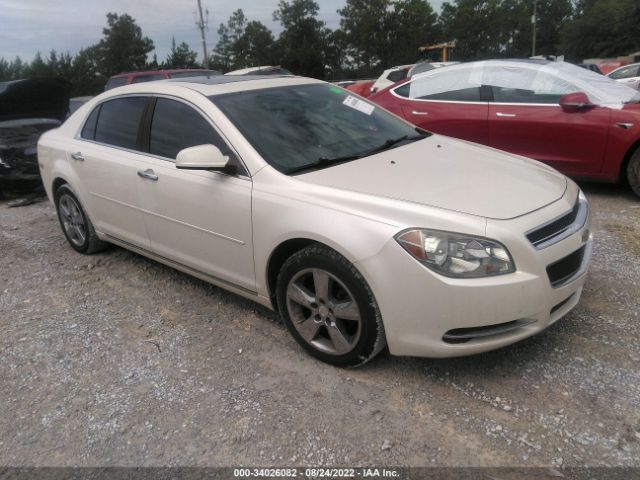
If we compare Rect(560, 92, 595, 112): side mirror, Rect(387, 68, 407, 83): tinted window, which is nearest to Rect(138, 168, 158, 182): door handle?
Rect(560, 92, 595, 112): side mirror

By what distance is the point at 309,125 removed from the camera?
3.50 meters

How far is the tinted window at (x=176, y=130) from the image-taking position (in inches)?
135

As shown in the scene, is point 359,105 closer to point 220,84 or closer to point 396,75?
point 220,84

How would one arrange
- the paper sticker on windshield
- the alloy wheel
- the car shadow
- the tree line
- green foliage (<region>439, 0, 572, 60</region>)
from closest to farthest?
1. the alloy wheel
2. the paper sticker on windshield
3. the car shadow
4. the tree line
5. green foliage (<region>439, 0, 572, 60</region>)

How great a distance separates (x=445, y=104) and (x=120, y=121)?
3762mm

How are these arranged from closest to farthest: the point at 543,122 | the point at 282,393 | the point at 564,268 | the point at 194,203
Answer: the point at 564,268
the point at 282,393
the point at 194,203
the point at 543,122

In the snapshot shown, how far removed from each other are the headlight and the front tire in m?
0.36

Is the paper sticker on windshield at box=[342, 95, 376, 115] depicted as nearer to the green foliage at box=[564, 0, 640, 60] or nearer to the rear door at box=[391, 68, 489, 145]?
the rear door at box=[391, 68, 489, 145]

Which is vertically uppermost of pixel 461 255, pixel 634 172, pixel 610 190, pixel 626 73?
pixel 626 73

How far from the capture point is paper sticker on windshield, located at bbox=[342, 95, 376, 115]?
155 inches

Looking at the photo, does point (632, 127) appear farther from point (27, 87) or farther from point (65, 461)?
point (27, 87)

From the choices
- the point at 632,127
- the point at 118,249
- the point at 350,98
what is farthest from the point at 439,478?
the point at 632,127

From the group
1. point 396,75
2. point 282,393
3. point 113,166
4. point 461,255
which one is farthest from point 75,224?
point 396,75

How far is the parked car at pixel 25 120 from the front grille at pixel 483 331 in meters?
6.81
